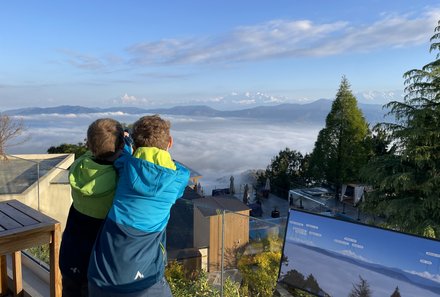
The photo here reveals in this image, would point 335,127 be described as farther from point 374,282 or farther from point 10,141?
point 374,282

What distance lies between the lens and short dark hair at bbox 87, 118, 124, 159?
5.66 ft

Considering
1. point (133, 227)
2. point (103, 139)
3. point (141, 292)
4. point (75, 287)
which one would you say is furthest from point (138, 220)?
point (75, 287)

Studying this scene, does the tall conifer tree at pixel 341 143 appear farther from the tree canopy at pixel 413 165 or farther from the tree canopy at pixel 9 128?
the tree canopy at pixel 9 128

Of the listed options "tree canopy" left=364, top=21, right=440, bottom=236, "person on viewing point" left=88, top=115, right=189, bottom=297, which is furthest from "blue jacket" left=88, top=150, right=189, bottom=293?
"tree canopy" left=364, top=21, right=440, bottom=236

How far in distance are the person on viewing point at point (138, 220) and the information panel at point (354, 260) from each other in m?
0.69

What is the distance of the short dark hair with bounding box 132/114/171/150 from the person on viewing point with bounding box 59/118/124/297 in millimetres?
156

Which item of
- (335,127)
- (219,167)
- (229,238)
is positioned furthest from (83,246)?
(219,167)

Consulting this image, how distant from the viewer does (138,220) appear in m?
1.56

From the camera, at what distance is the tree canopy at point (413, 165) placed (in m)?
13.8

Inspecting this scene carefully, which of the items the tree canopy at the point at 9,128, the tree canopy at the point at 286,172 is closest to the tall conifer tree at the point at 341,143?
the tree canopy at the point at 286,172

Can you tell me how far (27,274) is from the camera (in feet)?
9.17

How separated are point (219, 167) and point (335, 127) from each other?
94.6 meters

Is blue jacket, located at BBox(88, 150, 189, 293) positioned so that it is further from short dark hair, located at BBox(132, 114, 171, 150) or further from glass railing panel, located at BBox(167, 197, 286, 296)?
glass railing panel, located at BBox(167, 197, 286, 296)

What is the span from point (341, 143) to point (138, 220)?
24.2m
